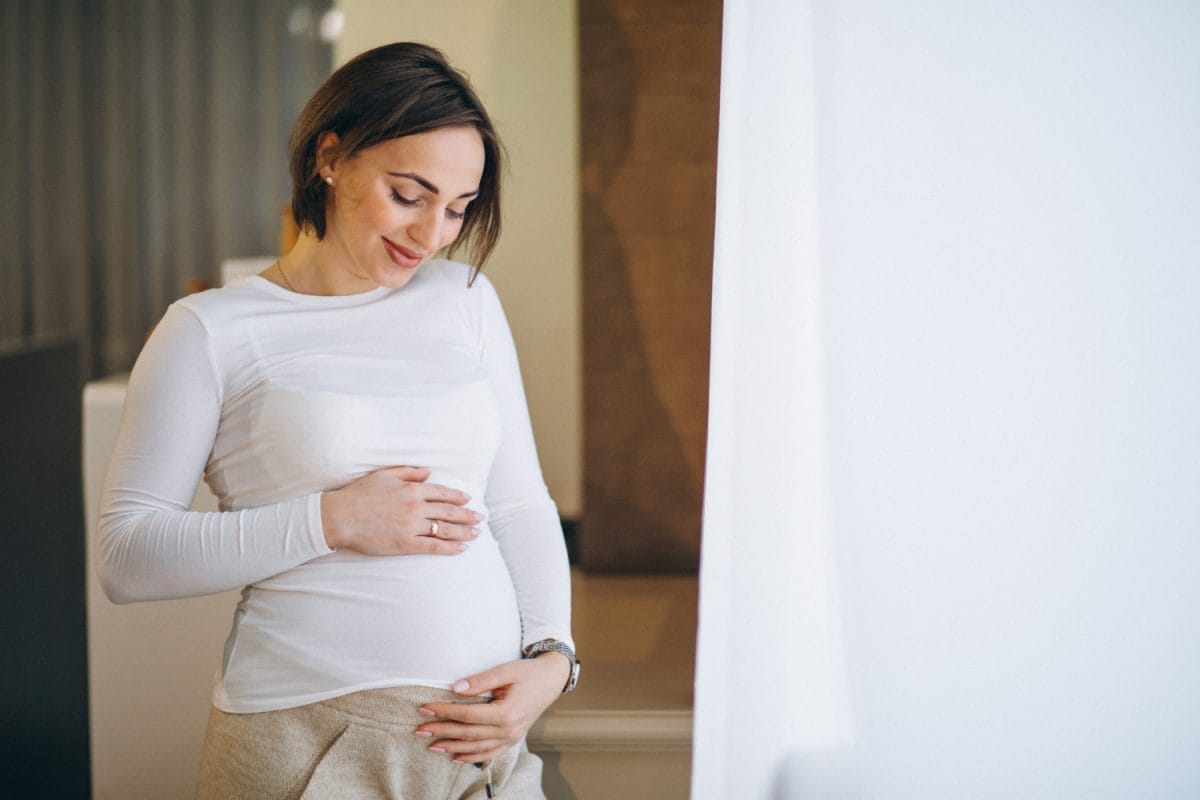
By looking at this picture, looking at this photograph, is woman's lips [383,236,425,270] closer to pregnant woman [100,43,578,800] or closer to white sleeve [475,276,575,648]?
pregnant woman [100,43,578,800]

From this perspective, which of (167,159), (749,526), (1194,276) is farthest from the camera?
(167,159)

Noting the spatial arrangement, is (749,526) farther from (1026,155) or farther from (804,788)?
(1026,155)

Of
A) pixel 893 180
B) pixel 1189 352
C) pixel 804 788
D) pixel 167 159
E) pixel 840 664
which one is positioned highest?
pixel 167 159

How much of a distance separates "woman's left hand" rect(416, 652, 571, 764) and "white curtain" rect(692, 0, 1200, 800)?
19cm

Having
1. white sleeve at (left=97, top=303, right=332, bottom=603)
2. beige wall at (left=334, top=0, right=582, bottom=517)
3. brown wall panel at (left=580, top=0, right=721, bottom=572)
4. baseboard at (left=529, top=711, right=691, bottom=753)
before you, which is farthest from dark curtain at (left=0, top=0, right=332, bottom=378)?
white sleeve at (left=97, top=303, right=332, bottom=603)

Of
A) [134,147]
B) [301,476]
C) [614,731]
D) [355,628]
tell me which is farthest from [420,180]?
[134,147]

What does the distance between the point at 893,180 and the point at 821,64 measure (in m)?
0.14

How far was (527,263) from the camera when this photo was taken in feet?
9.26

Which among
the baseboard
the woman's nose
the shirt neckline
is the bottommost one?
the baseboard

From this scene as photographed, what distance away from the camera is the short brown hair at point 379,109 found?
115 cm

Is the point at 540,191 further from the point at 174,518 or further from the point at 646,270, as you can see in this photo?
the point at 174,518

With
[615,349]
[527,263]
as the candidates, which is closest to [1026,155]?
[615,349]

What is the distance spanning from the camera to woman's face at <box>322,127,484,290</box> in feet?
3.80

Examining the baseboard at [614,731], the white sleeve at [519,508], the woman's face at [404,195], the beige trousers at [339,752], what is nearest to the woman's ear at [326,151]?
the woman's face at [404,195]
